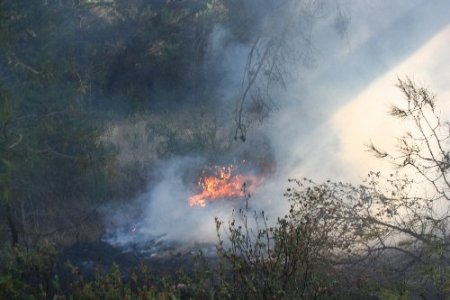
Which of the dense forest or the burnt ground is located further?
the burnt ground

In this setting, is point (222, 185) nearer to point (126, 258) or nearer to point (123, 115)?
point (123, 115)

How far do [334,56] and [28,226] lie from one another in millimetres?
8232

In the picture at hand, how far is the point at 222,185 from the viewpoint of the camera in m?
11.8

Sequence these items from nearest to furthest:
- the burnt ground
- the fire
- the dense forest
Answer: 1. the dense forest
2. the burnt ground
3. the fire

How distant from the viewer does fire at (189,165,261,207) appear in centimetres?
1146

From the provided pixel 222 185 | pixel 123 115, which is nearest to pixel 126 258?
pixel 222 185

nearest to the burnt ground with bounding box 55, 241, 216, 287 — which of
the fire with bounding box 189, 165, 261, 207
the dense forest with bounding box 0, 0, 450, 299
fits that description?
the dense forest with bounding box 0, 0, 450, 299

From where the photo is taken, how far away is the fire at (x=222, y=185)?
11.5 metres

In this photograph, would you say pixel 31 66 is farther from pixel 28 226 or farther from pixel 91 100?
pixel 28 226

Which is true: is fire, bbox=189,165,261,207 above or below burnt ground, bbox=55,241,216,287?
above

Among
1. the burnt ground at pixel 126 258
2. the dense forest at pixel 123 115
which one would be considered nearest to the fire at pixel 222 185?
the dense forest at pixel 123 115

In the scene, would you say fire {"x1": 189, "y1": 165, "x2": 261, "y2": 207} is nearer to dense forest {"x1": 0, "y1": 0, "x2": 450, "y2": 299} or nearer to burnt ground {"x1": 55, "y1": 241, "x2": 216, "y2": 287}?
dense forest {"x1": 0, "y1": 0, "x2": 450, "y2": 299}

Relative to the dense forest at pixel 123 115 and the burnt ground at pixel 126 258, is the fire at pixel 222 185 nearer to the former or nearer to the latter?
the dense forest at pixel 123 115

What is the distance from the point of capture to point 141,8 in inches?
391
